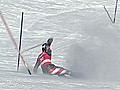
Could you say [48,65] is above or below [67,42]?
below

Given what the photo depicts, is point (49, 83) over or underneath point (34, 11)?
underneath

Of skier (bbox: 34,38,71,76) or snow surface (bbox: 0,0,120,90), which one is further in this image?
skier (bbox: 34,38,71,76)

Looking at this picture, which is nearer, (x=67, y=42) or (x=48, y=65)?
(x=48, y=65)

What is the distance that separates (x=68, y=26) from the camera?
1920 cm

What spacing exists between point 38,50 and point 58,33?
9.01 feet

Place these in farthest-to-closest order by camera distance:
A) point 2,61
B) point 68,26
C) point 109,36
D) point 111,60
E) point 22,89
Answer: point 68,26 < point 109,36 < point 2,61 < point 111,60 < point 22,89

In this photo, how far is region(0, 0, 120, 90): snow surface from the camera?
784 centimetres

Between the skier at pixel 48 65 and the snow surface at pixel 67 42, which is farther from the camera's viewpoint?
the skier at pixel 48 65

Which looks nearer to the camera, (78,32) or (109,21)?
(78,32)

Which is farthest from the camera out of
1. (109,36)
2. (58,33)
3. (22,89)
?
(58,33)

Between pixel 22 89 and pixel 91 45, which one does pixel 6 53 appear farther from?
pixel 22 89

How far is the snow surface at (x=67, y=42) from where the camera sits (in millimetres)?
7840

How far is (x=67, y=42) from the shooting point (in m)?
16.3

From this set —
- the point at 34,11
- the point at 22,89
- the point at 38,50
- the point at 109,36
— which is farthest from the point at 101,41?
the point at 22,89
